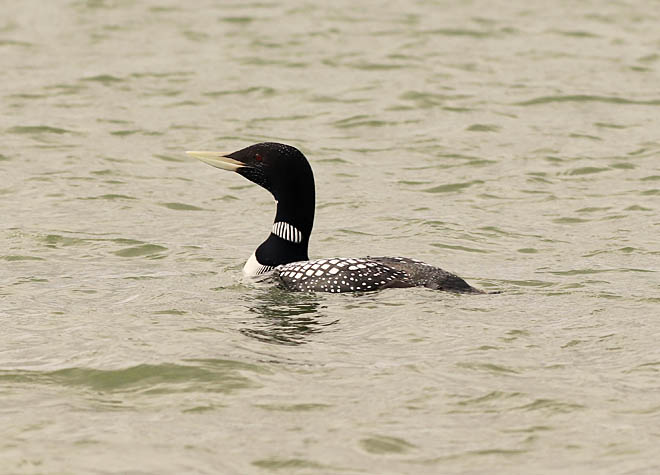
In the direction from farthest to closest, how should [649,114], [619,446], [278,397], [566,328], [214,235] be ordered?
[649,114] → [214,235] → [566,328] → [278,397] → [619,446]

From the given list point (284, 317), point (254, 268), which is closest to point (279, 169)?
point (254, 268)

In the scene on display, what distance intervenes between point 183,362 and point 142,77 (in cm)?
1098

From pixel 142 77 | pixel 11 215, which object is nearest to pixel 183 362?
pixel 11 215

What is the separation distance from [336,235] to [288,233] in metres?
1.97

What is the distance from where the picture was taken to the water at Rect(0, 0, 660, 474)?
244 inches

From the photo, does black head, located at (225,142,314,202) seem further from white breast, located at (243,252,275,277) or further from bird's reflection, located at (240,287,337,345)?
bird's reflection, located at (240,287,337,345)

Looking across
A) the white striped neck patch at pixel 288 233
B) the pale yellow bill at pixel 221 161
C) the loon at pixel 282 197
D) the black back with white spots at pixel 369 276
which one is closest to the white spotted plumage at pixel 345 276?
the black back with white spots at pixel 369 276

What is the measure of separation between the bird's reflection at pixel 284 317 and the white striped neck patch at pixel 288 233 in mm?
564

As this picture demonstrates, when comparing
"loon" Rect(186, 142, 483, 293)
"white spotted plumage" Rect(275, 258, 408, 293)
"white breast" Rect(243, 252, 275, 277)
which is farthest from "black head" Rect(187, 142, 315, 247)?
"white spotted plumage" Rect(275, 258, 408, 293)

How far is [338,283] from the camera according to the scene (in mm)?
8750

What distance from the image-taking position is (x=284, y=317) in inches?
327

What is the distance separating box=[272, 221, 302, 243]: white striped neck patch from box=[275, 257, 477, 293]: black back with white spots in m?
0.55

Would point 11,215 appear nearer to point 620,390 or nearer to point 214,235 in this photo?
point 214,235

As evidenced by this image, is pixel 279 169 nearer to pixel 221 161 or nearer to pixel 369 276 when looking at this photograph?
pixel 221 161
